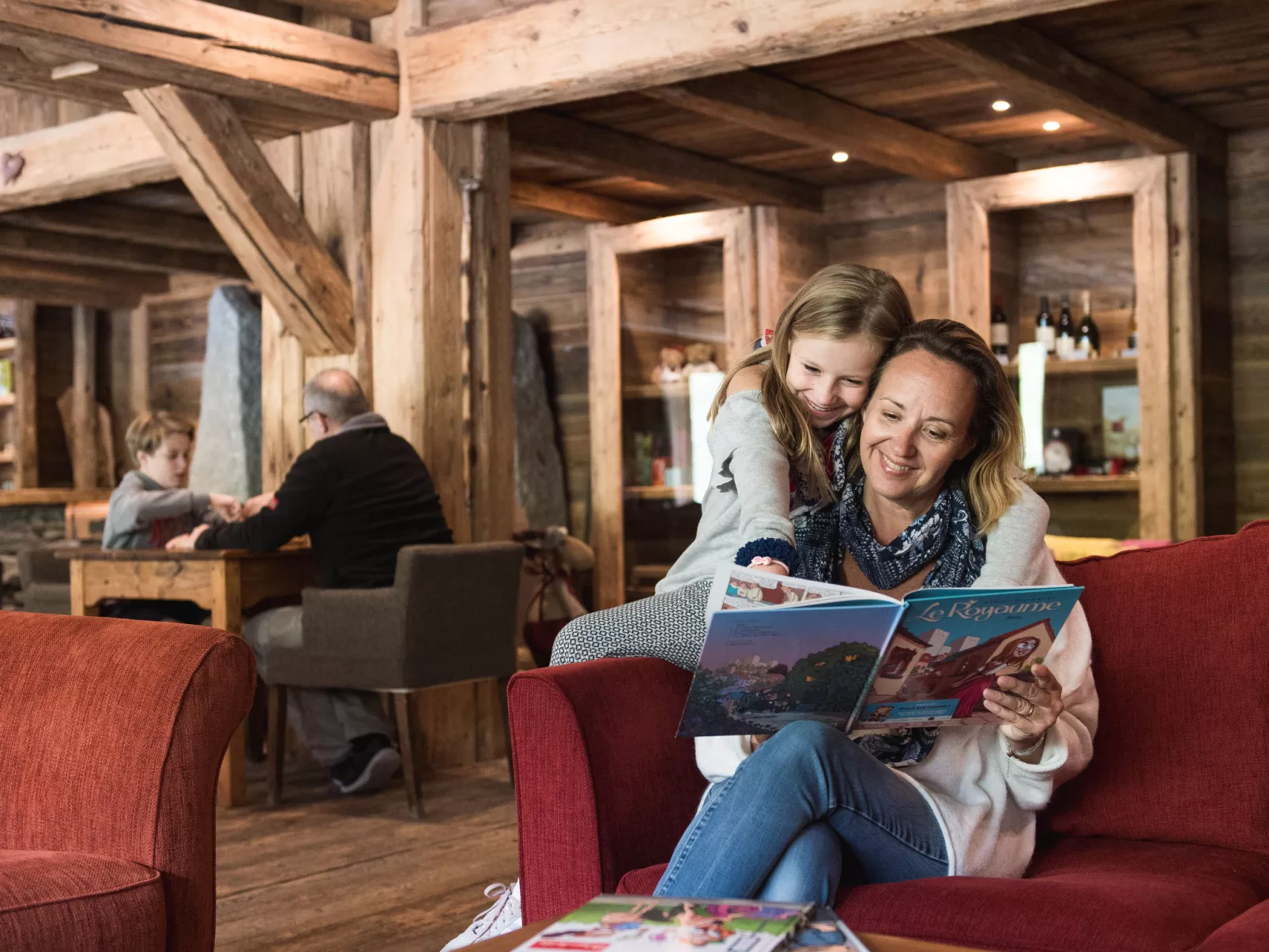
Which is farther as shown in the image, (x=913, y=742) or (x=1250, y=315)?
(x=1250, y=315)

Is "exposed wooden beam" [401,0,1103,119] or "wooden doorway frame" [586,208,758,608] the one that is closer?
"exposed wooden beam" [401,0,1103,119]

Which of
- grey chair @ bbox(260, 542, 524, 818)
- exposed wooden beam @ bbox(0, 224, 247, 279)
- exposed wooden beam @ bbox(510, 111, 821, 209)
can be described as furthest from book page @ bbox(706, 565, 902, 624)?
exposed wooden beam @ bbox(0, 224, 247, 279)

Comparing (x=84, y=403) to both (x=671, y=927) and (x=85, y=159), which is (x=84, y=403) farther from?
(x=671, y=927)

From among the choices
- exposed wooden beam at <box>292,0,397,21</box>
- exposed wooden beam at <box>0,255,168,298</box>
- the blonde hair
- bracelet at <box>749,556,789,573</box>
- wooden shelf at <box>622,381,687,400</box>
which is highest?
exposed wooden beam at <box>292,0,397,21</box>

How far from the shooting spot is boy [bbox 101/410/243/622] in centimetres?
455

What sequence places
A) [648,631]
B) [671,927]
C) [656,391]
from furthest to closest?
[656,391]
[648,631]
[671,927]

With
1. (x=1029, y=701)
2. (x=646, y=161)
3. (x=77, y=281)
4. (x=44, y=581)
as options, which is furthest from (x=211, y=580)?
(x=77, y=281)

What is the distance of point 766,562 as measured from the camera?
6.48ft

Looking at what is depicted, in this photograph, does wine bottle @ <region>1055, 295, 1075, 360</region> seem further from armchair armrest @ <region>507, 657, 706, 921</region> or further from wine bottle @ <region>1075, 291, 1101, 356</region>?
armchair armrest @ <region>507, 657, 706, 921</region>

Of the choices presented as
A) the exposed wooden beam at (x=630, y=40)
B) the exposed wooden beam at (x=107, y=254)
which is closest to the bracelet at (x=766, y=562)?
the exposed wooden beam at (x=630, y=40)

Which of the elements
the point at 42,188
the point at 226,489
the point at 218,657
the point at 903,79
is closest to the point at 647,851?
the point at 218,657

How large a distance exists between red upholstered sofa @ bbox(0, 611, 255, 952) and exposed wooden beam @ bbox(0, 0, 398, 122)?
2027 millimetres

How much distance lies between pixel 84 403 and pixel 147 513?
182 inches

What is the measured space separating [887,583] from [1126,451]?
3.43 meters
